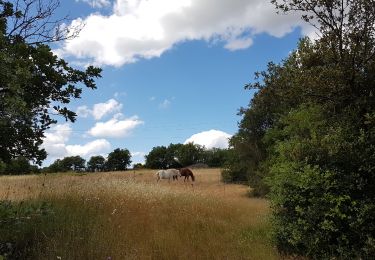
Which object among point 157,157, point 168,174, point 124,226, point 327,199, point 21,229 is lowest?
point 124,226

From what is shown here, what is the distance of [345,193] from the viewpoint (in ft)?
28.1

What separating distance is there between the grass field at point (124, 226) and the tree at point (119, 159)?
103 m

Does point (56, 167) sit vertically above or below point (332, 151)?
above

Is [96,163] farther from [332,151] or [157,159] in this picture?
[332,151]

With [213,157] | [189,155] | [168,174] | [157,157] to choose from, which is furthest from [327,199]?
[157,157]

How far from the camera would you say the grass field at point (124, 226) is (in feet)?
26.9

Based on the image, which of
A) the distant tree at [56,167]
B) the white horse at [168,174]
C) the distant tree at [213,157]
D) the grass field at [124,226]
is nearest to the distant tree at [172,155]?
the distant tree at [213,157]

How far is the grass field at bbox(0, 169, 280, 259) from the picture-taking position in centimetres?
820

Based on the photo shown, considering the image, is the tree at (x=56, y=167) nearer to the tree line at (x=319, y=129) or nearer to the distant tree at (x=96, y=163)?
the distant tree at (x=96, y=163)

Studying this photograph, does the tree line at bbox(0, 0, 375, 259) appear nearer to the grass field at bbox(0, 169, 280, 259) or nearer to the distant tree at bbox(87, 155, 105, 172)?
the grass field at bbox(0, 169, 280, 259)

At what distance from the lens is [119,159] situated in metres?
116

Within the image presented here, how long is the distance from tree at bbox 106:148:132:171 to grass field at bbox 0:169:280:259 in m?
103

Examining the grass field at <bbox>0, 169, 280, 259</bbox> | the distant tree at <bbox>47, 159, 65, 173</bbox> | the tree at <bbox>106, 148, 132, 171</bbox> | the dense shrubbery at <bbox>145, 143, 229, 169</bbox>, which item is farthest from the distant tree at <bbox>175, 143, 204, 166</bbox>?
the grass field at <bbox>0, 169, 280, 259</bbox>

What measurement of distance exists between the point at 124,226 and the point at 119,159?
108 metres
